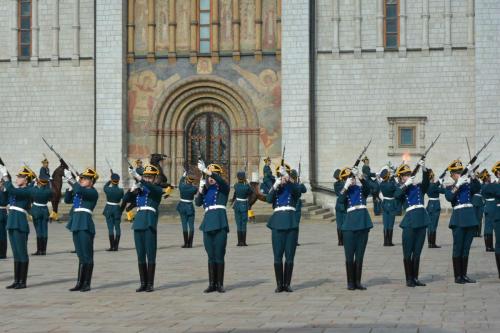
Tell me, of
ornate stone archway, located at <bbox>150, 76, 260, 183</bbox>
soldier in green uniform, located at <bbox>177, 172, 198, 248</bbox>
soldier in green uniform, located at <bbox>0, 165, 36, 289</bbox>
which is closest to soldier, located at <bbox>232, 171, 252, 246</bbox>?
soldier in green uniform, located at <bbox>177, 172, 198, 248</bbox>

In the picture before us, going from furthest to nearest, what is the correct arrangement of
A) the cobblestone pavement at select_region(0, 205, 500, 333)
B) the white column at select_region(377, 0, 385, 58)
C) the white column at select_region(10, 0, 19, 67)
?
the white column at select_region(10, 0, 19, 67)
the white column at select_region(377, 0, 385, 58)
the cobblestone pavement at select_region(0, 205, 500, 333)

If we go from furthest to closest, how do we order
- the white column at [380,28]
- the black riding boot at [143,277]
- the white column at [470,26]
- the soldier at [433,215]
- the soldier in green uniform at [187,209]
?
the white column at [380,28] → the white column at [470,26] → the soldier in green uniform at [187,209] → the soldier at [433,215] → the black riding boot at [143,277]

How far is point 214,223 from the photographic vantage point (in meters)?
14.0

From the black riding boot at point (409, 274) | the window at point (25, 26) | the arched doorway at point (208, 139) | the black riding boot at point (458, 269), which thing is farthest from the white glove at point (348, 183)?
the window at point (25, 26)

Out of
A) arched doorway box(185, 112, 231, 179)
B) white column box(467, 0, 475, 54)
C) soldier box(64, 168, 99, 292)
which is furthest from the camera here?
arched doorway box(185, 112, 231, 179)

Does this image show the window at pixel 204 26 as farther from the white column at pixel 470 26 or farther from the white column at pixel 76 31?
the white column at pixel 470 26

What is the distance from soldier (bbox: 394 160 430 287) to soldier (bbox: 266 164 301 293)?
1815 millimetres

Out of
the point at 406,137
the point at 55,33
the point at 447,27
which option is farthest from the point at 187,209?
the point at 55,33

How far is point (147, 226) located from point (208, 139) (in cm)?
2179

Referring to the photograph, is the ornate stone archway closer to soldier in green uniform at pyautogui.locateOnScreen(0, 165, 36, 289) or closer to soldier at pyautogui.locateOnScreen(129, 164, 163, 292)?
soldier in green uniform at pyautogui.locateOnScreen(0, 165, 36, 289)

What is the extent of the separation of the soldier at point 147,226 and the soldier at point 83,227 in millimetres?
739

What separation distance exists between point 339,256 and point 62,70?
1900 centimetres

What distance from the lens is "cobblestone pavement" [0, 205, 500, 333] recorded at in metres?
10.6

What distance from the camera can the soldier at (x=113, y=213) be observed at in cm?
2138
